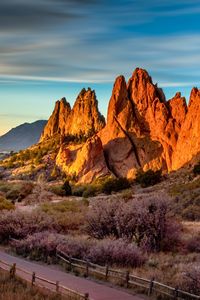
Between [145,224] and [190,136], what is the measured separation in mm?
63231

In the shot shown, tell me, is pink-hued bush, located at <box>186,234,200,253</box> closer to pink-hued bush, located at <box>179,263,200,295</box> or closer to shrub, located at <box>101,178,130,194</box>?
pink-hued bush, located at <box>179,263,200,295</box>

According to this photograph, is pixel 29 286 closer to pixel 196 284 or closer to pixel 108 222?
pixel 196 284

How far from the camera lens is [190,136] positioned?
8438cm

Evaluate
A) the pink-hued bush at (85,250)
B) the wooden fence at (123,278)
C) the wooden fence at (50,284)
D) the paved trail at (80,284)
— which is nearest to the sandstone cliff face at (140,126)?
the pink-hued bush at (85,250)

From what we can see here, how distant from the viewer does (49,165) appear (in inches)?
4058

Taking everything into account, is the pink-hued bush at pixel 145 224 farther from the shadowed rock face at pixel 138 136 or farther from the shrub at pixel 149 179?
the shadowed rock face at pixel 138 136

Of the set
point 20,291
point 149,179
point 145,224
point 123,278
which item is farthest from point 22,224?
point 149,179

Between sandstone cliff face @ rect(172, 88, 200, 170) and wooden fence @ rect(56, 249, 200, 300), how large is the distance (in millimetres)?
63978

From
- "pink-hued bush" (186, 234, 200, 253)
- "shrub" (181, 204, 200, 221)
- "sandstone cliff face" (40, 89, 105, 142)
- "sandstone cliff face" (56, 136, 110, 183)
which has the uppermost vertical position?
"sandstone cliff face" (40, 89, 105, 142)

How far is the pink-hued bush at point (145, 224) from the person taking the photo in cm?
2238

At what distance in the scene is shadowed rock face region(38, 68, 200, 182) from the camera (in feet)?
284

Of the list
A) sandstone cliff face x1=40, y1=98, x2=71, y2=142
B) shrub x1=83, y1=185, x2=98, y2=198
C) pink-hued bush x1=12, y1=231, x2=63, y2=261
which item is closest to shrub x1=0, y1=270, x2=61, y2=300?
pink-hued bush x1=12, y1=231, x2=63, y2=261

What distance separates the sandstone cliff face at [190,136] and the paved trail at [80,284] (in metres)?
64.5

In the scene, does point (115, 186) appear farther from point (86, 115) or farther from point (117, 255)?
point (86, 115)
